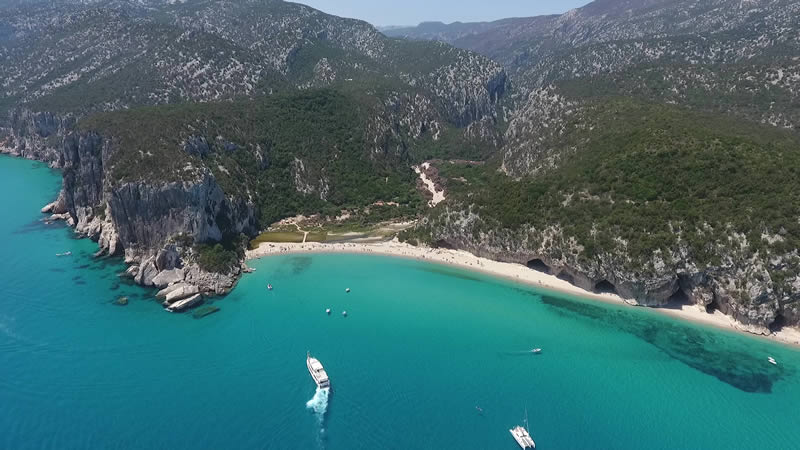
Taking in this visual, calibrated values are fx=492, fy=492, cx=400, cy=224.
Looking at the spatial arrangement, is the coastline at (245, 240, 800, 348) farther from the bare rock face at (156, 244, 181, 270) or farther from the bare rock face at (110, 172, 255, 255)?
the bare rock face at (156, 244, 181, 270)

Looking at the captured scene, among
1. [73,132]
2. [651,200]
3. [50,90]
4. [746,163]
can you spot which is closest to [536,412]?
[651,200]

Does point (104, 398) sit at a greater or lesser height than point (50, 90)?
lesser

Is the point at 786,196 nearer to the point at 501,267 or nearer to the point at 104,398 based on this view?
the point at 501,267

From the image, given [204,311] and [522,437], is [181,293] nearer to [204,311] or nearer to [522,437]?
[204,311]

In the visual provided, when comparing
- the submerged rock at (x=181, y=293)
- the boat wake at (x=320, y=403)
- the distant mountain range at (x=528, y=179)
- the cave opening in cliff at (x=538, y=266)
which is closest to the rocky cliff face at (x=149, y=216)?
the distant mountain range at (x=528, y=179)

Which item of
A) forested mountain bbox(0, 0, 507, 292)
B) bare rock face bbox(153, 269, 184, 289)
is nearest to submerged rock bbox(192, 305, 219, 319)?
forested mountain bbox(0, 0, 507, 292)
